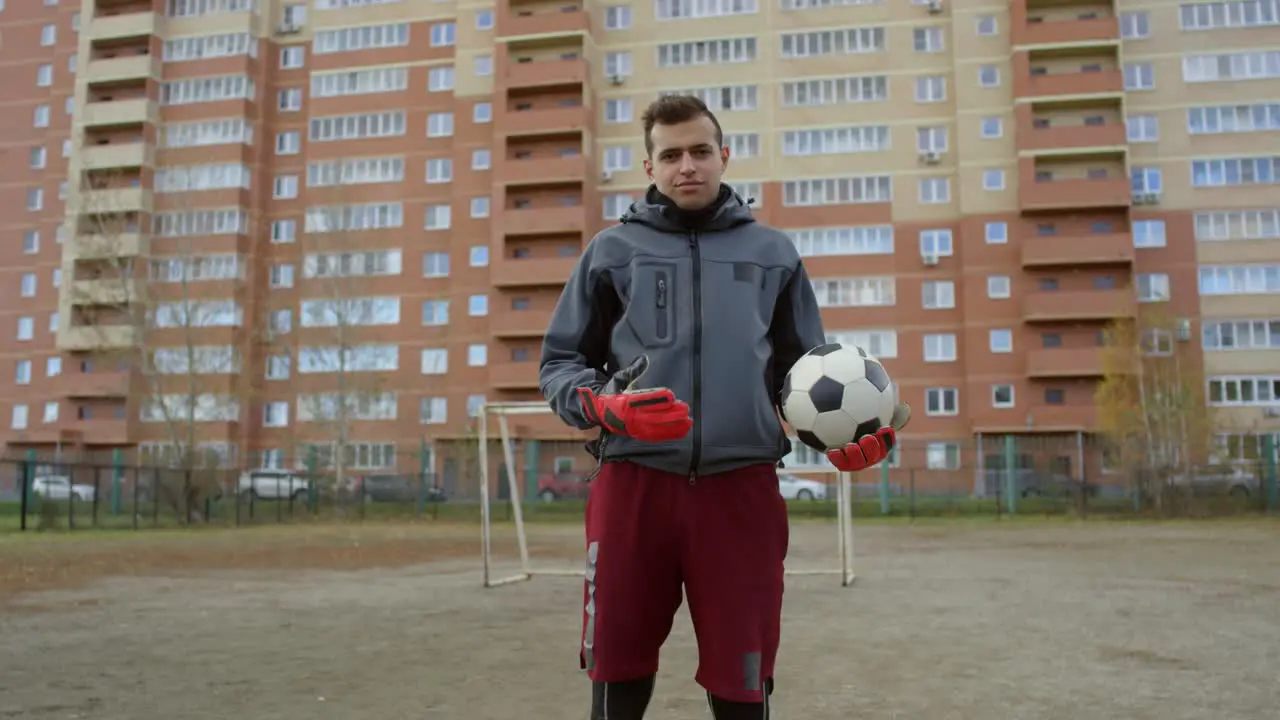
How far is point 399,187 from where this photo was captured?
51.5 meters

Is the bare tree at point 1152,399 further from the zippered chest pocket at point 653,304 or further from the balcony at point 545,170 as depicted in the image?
the zippered chest pocket at point 653,304

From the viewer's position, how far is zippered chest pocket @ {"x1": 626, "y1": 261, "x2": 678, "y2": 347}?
113 inches

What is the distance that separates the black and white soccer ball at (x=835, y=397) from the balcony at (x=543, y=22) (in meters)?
47.8

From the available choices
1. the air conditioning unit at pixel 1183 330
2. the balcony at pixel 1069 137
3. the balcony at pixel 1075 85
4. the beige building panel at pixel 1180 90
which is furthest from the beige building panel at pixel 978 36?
the air conditioning unit at pixel 1183 330

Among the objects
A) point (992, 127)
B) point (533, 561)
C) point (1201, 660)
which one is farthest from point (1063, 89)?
point (1201, 660)

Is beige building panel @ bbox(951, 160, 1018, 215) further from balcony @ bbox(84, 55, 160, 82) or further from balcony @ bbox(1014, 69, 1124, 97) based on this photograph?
balcony @ bbox(84, 55, 160, 82)

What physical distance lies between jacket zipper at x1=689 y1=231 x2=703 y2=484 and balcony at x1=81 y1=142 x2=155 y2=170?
57293 mm

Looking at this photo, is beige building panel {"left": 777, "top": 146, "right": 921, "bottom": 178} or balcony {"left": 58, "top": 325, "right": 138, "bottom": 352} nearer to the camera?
beige building panel {"left": 777, "top": 146, "right": 921, "bottom": 178}

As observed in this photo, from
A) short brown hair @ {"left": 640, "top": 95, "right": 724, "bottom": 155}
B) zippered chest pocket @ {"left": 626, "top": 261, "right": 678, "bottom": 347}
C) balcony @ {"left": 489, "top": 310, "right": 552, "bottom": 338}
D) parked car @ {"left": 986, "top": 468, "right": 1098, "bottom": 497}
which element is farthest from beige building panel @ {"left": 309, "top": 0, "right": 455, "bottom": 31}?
zippered chest pocket @ {"left": 626, "top": 261, "right": 678, "bottom": 347}

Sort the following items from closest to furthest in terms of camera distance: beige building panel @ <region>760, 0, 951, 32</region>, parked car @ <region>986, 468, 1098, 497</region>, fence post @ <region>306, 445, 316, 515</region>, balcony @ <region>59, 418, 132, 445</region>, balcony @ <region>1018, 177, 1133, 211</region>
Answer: fence post @ <region>306, 445, 316, 515</region>, parked car @ <region>986, 468, 1098, 497</region>, balcony @ <region>1018, 177, 1133, 211</region>, beige building panel @ <region>760, 0, 951, 32</region>, balcony @ <region>59, 418, 132, 445</region>

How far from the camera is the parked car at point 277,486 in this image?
90.5 ft

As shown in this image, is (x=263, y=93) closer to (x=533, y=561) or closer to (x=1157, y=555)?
A: (x=533, y=561)

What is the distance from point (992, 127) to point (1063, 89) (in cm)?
324

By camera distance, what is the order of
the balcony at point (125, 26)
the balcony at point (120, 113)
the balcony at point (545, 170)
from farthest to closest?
the balcony at point (125, 26), the balcony at point (120, 113), the balcony at point (545, 170)
